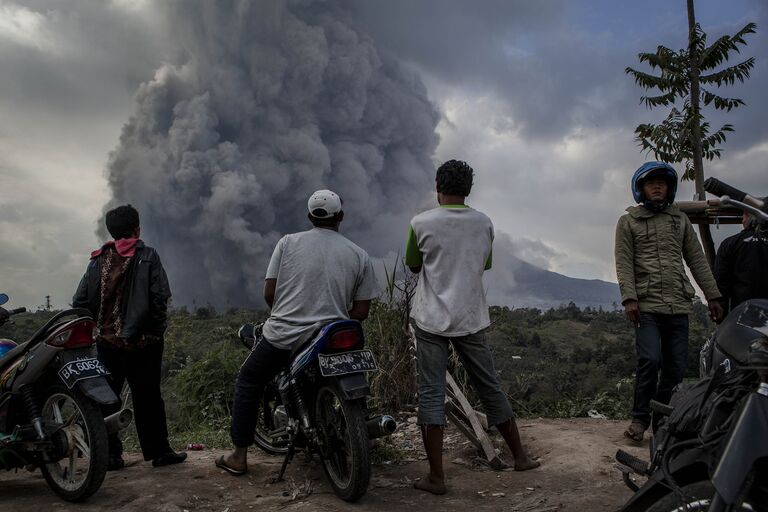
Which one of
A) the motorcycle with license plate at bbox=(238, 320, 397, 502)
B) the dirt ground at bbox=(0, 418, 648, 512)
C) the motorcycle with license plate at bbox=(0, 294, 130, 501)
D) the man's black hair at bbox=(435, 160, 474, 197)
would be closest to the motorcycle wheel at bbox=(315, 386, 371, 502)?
the motorcycle with license plate at bbox=(238, 320, 397, 502)

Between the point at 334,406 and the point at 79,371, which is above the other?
the point at 79,371

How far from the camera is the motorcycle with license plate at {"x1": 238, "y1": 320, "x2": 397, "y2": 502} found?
12.9ft

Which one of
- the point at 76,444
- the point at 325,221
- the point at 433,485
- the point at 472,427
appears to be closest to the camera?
the point at 76,444

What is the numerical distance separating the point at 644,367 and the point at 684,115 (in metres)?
15.6

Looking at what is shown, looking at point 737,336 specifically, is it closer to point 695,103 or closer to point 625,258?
point 625,258

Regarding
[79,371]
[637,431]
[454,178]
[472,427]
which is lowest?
[637,431]

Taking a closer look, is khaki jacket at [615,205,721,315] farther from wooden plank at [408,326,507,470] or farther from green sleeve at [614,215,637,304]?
wooden plank at [408,326,507,470]

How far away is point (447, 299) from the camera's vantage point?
4.23 meters

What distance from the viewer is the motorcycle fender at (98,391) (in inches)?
156

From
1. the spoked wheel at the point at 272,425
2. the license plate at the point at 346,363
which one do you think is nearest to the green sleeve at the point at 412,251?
the license plate at the point at 346,363

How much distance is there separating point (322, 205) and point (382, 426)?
141 cm

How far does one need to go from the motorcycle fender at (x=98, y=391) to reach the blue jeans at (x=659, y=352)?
11.3ft

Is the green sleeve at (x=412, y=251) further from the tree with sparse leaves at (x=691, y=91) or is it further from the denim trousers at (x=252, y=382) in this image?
the tree with sparse leaves at (x=691, y=91)

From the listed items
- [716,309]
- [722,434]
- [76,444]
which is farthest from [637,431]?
[76,444]
